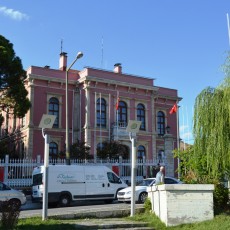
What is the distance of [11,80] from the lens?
27.9 m

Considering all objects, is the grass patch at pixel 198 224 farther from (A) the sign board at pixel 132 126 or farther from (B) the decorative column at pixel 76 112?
(B) the decorative column at pixel 76 112

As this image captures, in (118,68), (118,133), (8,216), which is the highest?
(118,68)

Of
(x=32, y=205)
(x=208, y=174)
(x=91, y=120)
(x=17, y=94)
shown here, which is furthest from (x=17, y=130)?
(x=208, y=174)

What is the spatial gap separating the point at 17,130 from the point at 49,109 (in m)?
4.23

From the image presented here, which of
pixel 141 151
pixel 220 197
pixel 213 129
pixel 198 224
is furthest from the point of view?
pixel 141 151

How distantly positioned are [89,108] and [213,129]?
81.9 ft

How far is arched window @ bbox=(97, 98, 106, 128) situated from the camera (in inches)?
1517

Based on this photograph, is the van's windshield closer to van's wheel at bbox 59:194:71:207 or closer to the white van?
the white van

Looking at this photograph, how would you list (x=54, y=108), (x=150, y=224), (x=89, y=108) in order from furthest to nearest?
Result: (x=54, y=108)
(x=89, y=108)
(x=150, y=224)

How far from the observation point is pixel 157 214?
41.1 feet

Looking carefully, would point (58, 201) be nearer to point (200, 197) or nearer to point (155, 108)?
point (200, 197)

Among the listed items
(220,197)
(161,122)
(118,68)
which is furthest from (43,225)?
(161,122)

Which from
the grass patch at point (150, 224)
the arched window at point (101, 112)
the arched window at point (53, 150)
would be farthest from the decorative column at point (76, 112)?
the grass patch at point (150, 224)

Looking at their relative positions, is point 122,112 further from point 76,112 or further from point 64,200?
point 64,200
